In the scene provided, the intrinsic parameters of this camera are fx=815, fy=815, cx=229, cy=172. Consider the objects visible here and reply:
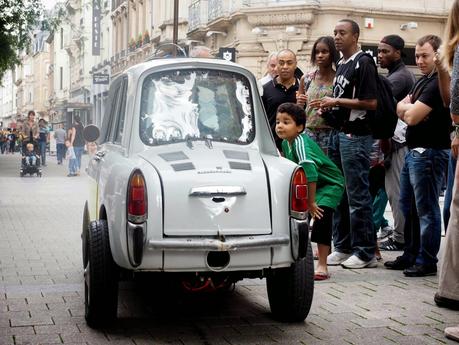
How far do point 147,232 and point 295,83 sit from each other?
4.18 meters

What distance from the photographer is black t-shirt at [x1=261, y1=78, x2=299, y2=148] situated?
8398mm

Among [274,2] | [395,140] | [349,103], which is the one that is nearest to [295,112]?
[349,103]

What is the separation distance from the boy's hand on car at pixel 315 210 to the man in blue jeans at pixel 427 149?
101 cm

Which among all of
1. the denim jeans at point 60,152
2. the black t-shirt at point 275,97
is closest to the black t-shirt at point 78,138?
the denim jeans at point 60,152

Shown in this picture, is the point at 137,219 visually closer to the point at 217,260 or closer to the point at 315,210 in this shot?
the point at 217,260

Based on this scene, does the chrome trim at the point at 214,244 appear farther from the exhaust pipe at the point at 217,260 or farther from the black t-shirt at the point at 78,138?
the black t-shirt at the point at 78,138

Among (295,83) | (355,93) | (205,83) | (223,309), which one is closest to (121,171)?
(205,83)

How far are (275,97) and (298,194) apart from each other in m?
3.48

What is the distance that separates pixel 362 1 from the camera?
28.3m

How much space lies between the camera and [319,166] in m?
6.72

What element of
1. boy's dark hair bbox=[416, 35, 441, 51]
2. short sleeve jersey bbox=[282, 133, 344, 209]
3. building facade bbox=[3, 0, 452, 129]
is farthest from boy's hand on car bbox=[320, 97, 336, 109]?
building facade bbox=[3, 0, 452, 129]

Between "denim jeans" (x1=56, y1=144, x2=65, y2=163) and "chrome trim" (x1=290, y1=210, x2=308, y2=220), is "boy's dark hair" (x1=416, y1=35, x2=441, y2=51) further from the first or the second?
"denim jeans" (x1=56, y1=144, x2=65, y2=163)

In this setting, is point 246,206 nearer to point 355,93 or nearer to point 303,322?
point 303,322

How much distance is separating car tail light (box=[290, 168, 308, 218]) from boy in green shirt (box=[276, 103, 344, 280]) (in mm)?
1126
